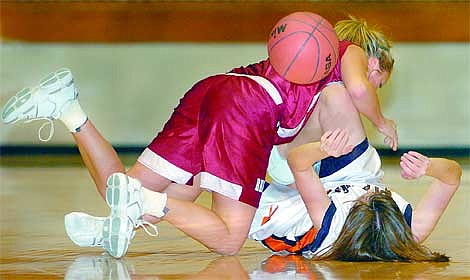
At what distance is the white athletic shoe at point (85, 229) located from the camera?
117 inches

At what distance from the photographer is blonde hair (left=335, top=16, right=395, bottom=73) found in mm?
3399

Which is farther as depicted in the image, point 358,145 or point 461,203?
point 461,203

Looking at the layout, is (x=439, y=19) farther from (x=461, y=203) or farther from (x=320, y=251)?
(x=320, y=251)

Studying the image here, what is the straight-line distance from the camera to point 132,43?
834cm

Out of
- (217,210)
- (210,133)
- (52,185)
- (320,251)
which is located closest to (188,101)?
(210,133)

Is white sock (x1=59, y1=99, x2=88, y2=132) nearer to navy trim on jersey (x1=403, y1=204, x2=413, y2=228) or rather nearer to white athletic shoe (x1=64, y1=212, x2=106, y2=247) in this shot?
white athletic shoe (x1=64, y1=212, x2=106, y2=247)

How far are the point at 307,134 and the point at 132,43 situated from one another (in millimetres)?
5268

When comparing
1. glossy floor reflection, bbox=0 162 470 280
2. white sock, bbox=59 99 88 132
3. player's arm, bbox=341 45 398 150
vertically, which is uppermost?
player's arm, bbox=341 45 398 150

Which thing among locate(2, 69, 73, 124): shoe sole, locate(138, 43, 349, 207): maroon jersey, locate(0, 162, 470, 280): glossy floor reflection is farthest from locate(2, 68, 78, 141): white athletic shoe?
locate(0, 162, 470, 280): glossy floor reflection

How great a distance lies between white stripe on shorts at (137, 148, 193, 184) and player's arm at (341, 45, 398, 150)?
0.55 metres

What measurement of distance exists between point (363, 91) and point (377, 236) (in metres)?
0.45

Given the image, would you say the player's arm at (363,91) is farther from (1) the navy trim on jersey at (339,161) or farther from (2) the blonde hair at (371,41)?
(2) the blonde hair at (371,41)

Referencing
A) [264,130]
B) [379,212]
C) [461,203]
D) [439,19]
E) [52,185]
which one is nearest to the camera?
[379,212]

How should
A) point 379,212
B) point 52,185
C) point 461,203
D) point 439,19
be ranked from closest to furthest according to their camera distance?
1. point 379,212
2. point 461,203
3. point 52,185
4. point 439,19
